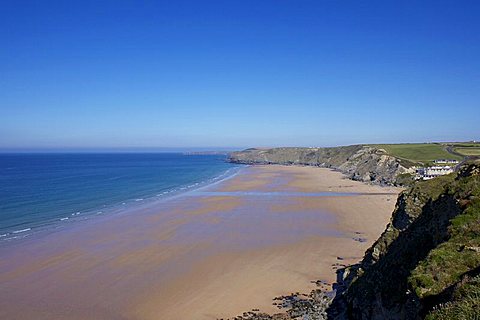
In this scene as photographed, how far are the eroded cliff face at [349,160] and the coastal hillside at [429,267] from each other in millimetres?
60902

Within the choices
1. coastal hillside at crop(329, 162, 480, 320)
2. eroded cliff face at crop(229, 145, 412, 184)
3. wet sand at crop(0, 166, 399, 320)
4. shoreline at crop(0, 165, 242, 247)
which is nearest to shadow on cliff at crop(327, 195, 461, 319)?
coastal hillside at crop(329, 162, 480, 320)

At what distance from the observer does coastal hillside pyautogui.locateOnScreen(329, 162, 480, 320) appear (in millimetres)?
9195

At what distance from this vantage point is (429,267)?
11211 millimetres

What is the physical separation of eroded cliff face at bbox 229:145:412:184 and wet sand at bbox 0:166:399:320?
3385cm

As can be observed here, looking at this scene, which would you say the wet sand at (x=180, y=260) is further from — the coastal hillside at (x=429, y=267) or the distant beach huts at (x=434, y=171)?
the distant beach huts at (x=434, y=171)

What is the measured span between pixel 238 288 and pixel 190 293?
2753mm

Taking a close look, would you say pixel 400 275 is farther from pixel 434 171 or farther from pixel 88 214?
pixel 434 171

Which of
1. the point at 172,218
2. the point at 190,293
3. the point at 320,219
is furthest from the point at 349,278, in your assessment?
the point at 172,218

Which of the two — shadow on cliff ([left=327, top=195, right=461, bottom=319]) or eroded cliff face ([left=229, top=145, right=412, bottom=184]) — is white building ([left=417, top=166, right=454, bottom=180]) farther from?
shadow on cliff ([left=327, top=195, right=461, bottom=319])

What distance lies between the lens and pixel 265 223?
40062mm

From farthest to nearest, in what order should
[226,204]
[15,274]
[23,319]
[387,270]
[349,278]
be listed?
[226,204]
[15,274]
[349,278]
[23,319]
[387,270]

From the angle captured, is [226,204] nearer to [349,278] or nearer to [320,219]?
[320,219]

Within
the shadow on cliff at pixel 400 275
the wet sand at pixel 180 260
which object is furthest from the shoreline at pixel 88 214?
the shadow on cliff at pixel 400 275

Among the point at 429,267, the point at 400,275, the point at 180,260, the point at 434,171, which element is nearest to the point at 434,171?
the point at 434,171
